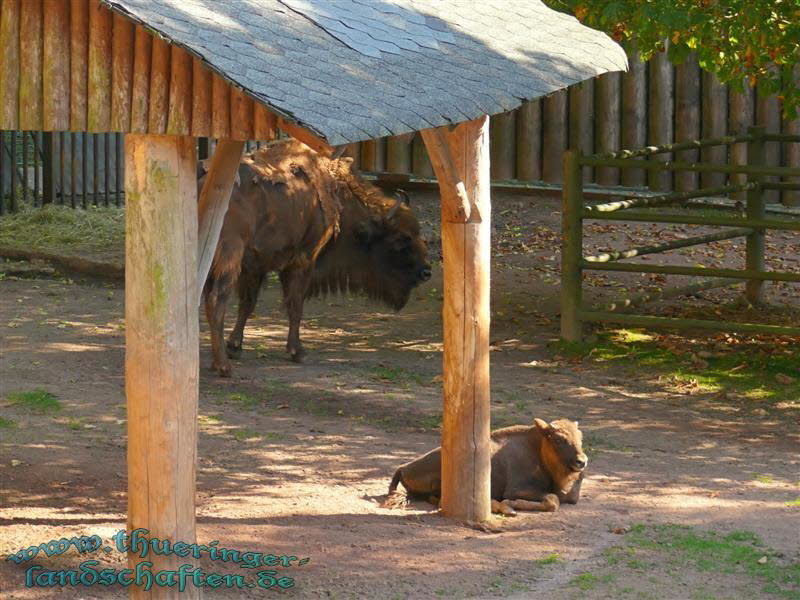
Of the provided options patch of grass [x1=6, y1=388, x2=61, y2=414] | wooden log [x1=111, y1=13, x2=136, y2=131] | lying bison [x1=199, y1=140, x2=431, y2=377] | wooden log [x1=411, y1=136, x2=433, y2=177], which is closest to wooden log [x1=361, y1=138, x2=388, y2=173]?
wooden log [x1=411, y1=136, x2=433, y2=177]

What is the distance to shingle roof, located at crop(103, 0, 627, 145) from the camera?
4.23 m

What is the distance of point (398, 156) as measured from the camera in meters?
12.5

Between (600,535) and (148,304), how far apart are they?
8.89ft

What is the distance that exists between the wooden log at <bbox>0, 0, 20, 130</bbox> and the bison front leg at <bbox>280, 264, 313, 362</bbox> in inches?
224

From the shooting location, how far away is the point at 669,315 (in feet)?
36.8

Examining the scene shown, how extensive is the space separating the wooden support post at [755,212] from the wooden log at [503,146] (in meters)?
2.11

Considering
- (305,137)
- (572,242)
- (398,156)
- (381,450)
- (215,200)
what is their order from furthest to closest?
(398,156)
(572,242)
(381,450)
(215,200)
(305,137)

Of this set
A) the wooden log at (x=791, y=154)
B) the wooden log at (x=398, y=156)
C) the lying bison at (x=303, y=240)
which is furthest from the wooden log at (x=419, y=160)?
the wooden log at (x=791, y=154)

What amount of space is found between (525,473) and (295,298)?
4217 mm

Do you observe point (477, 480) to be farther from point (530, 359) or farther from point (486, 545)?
point (530, 359)

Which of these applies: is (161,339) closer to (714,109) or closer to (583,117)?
(583,117)

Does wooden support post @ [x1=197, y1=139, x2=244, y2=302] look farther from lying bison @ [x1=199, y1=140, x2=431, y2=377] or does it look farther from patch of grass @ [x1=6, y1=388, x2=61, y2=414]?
lying bison @ [x1=199, y1=140, x2=431, y2=377]

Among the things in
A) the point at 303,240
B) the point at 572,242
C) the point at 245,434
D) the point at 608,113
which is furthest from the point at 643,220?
the point at 245,434

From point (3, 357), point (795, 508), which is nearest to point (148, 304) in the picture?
point (795, 508)
